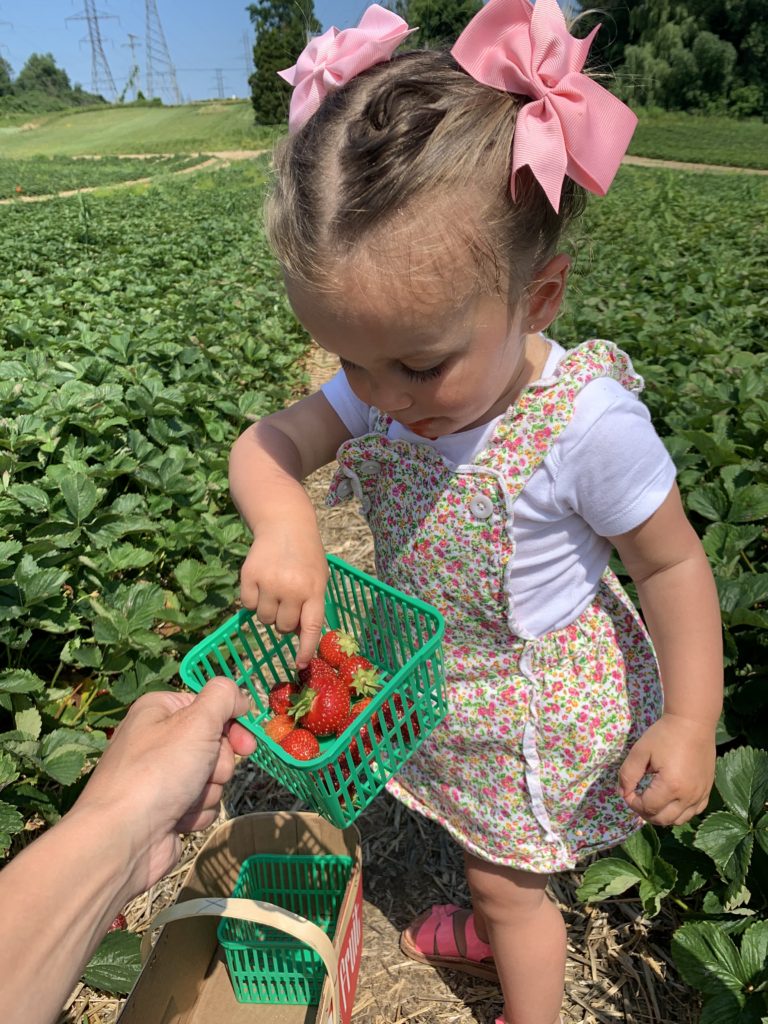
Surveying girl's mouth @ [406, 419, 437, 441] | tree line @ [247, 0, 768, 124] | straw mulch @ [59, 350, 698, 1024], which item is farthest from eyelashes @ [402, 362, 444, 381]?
tree line @ [247, 0, 768, 124]

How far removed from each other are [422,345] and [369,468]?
1.49ft

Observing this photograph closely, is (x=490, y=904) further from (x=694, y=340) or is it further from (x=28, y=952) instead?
(x=694, y=340)

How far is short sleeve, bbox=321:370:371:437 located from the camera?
5.33 feet

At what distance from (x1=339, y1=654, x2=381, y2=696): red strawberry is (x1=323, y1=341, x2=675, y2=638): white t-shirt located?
0.29m

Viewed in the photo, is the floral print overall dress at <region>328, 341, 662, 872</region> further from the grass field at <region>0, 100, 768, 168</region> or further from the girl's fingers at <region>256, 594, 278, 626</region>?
the grass field at <region>0, 100, 768, 168</region>

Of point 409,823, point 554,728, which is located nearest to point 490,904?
point 554,728

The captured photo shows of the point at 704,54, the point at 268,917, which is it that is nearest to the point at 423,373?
the point at 268,917

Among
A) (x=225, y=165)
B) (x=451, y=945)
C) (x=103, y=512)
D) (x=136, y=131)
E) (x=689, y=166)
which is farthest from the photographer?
(x=136, y=131)

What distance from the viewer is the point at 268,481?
152 centimetres

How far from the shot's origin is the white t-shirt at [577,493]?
1.28 meters

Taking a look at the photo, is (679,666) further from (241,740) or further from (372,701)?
(241,740)

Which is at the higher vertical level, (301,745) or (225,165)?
(225,165)

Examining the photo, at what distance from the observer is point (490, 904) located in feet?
5.48

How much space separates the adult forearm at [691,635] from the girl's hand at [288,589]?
608 millimetres
